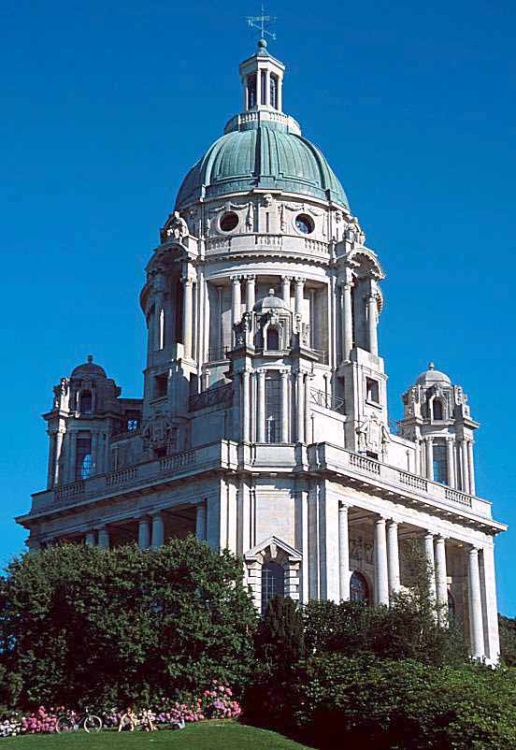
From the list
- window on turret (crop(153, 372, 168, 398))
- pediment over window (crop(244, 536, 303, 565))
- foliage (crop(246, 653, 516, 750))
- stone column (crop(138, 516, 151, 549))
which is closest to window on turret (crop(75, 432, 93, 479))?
window on turret (crop(153, 372, 168, 398))

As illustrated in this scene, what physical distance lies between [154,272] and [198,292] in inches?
158

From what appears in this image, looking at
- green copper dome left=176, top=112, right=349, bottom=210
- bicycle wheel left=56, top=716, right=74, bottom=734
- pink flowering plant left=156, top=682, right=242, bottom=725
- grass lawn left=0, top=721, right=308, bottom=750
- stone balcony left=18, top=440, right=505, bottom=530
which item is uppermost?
green copper dome left=176, top=112, right=349, bottom=210

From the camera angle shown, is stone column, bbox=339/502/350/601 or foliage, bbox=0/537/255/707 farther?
stone column, bbox=339/502/350/601

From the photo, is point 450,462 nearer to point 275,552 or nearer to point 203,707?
point 275,552

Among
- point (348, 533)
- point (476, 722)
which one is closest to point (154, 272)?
point (348, 533)

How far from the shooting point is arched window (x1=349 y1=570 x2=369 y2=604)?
77.3 m

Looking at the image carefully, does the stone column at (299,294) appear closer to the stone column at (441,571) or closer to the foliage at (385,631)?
the stone column at (441,571)

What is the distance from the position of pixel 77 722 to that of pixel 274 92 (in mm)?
58025

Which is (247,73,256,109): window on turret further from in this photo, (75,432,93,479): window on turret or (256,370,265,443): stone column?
(256,370,265,443): stone column

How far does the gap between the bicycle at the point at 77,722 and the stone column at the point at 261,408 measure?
867 inches

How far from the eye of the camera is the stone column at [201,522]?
71.9 metres

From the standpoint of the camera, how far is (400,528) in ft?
259

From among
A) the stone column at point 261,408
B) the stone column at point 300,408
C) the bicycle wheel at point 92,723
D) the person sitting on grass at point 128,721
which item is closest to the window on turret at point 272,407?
the stone column at point 261,408

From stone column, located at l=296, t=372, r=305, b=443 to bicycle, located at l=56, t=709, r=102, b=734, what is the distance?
22.8 metres
